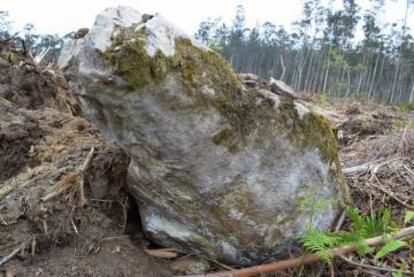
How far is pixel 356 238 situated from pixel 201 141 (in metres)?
1.08

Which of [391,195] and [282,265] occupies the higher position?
[391,195]

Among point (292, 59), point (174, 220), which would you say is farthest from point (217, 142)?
point (292, 59)

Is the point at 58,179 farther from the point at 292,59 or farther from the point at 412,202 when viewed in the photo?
the point at 292,59

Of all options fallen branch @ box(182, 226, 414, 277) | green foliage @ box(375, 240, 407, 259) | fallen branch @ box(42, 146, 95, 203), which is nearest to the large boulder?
fallen branch @ box(182, 226, 414, 277)

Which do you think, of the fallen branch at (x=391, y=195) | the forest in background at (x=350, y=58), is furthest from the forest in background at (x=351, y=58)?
the fallen branch at (x=391, y=195)

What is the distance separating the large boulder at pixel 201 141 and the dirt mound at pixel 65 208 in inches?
9.4

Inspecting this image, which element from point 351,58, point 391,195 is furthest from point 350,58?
point 391,195

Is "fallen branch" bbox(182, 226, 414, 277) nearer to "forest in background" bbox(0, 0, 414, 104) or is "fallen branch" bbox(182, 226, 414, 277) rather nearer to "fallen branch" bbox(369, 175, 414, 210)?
"fallen branch" bbox(369, 175, 414, 210)

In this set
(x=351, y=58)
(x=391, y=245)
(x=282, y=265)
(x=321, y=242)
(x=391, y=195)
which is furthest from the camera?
(x=351, y=58)

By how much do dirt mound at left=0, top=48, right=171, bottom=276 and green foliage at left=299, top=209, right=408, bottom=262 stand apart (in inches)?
35.6

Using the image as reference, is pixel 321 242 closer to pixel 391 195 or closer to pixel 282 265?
pixel 282 265

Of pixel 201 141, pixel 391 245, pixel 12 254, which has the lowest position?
pixel 12 254

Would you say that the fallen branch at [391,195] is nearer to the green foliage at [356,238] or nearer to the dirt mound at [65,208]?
the green foliage at [356,238]

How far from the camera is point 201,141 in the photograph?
271 centimetres
